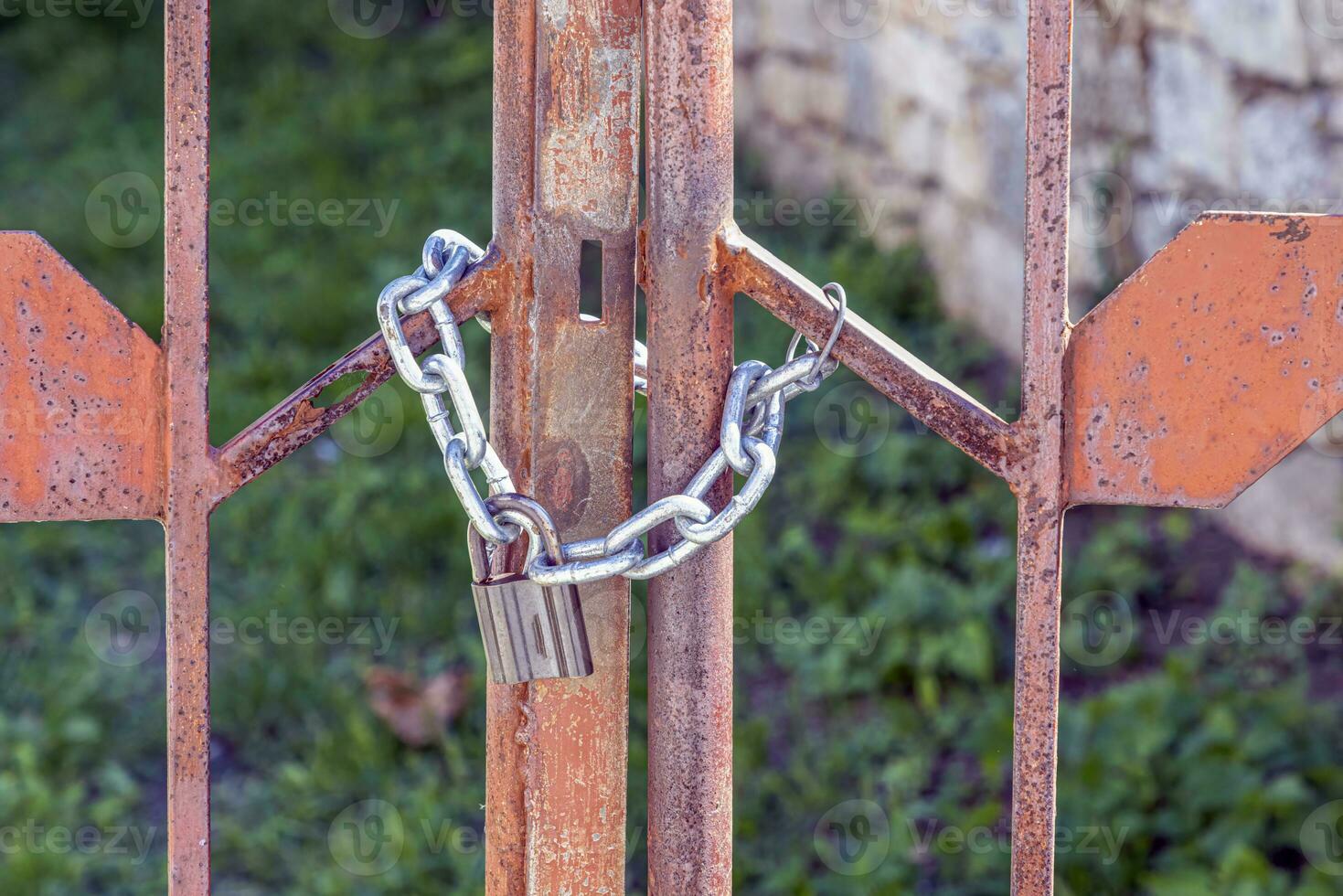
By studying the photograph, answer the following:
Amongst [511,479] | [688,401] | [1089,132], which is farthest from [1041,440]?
[1089,132]

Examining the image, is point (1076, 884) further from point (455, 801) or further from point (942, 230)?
point (942, 230)

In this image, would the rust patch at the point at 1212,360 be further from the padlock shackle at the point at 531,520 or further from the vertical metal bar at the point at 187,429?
the vertical metal bar at the point at 187,429

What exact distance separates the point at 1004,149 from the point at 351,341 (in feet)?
6.90

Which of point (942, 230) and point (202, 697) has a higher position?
point (942, 230)

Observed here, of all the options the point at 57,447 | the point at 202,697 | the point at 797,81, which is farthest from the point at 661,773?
the point at 797,81

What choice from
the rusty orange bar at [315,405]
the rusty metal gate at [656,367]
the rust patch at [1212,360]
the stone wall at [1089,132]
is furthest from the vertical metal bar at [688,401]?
the stone wall at [1089,132]

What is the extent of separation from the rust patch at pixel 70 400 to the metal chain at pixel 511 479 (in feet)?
0.54

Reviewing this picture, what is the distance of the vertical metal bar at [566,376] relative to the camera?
841 mm

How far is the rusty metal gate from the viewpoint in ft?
2.66

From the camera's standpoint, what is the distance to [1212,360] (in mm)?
815

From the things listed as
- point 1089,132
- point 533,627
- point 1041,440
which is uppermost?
point 1089,132

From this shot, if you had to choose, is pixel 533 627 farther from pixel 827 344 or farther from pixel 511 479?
pixel 827 344

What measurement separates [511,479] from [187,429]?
0.20 m

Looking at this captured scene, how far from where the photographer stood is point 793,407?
397 cm
